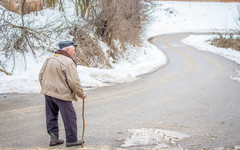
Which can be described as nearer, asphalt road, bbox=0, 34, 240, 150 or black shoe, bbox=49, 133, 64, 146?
black shoe, bbox=49, 133, 64, 146

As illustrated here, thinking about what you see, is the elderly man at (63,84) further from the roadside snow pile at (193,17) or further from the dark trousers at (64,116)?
the roadside snow pile at (193,17)

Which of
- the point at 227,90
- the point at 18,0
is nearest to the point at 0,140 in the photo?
the point at 227,90

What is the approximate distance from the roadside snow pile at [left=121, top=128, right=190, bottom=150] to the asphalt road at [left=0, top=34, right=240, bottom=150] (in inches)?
6.3

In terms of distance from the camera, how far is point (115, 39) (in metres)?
17.5

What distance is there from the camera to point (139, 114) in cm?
627

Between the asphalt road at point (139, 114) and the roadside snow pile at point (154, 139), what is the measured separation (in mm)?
160

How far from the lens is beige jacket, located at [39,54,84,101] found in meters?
3.87

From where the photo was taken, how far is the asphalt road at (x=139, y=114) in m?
4.61

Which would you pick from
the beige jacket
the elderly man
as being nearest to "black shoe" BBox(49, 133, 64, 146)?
the elderly man

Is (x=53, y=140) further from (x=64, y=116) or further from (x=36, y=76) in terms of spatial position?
(x=36, y=76)

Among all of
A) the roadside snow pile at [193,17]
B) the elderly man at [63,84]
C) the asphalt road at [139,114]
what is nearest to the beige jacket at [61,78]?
the elderly man at [63,84]

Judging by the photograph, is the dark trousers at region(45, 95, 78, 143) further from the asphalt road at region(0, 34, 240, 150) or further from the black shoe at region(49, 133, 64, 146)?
the asphalt road at region(0, 34, 240, 150)

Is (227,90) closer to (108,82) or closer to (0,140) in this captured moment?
(108,82)

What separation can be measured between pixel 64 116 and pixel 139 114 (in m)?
2.68
